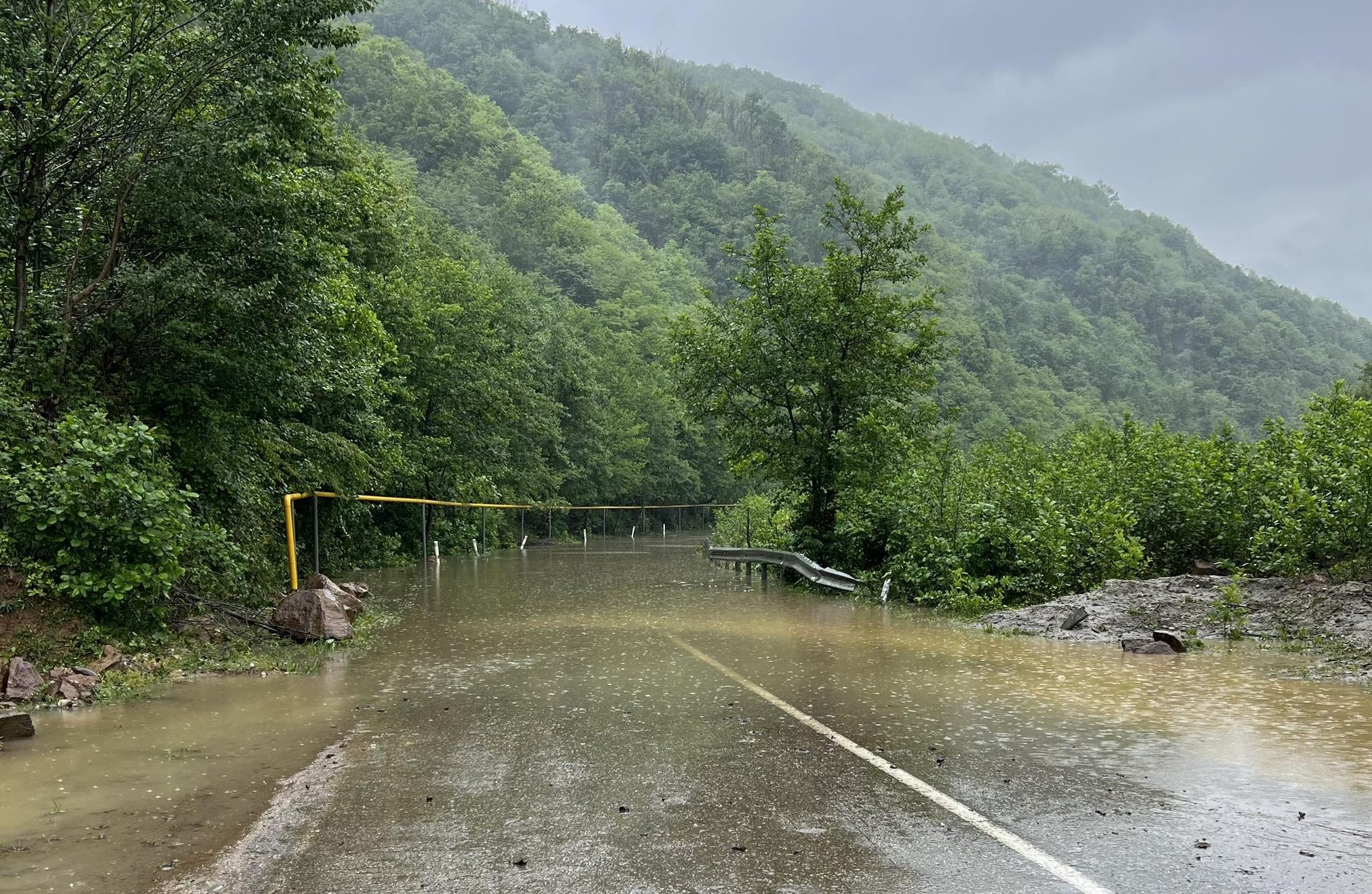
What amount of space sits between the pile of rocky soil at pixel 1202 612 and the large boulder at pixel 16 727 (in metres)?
10.7

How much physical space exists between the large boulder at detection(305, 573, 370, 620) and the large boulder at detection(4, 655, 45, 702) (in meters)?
4.87

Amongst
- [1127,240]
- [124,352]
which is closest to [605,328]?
[124,352]

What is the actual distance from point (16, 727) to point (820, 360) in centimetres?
1778

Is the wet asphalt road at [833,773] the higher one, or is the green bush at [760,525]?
the wet asphalt road at [833,773]

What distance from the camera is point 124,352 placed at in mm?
12867

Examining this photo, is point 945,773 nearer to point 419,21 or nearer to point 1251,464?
point 1251,464

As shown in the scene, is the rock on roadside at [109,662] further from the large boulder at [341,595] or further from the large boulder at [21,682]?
the large boulder at [341,595]

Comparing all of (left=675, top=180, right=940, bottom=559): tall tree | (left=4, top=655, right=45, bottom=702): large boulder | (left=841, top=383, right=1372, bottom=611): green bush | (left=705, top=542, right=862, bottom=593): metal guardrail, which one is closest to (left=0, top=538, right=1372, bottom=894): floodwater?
(left=4, top=655, right=45, bottom=702): large boulder

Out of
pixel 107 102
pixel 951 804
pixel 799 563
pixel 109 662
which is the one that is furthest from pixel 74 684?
pixel 799 563

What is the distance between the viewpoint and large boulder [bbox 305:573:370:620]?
14125mm

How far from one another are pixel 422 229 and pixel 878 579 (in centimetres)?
3286

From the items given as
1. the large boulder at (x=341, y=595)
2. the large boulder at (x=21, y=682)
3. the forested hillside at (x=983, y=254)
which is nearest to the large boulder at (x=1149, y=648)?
the large boulder at (x=341, y=595)

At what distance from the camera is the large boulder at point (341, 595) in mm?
14125

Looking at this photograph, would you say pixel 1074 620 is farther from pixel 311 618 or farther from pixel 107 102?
pixel 107 102
